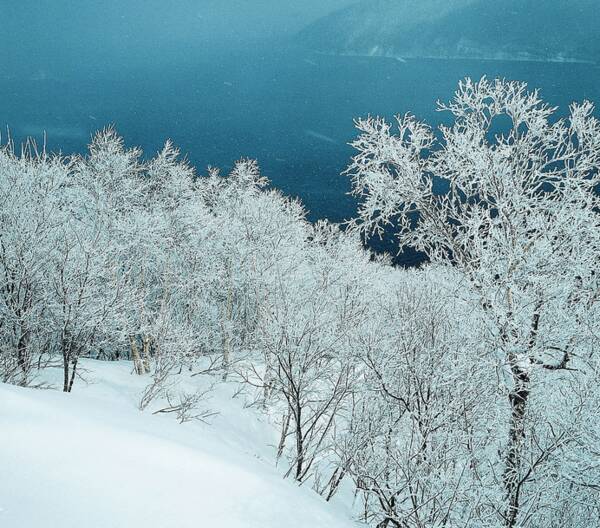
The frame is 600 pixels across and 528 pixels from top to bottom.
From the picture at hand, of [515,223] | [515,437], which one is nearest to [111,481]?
[515,437]

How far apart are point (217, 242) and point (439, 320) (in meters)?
17.2

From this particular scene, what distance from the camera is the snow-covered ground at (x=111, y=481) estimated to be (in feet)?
13.0

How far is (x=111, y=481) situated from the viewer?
4566mm

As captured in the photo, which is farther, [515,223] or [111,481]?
[515,223]

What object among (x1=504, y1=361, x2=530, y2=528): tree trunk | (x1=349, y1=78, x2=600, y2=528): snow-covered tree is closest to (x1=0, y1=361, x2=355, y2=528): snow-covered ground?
(x1=504, y1=361, x2=530, y2=528): tree trunk

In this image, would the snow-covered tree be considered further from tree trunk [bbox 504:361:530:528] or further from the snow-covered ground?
the snow-covered ground

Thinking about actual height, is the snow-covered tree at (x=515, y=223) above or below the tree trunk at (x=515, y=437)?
above

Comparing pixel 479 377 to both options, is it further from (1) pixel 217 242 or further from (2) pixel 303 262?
(2) pixel 303 262

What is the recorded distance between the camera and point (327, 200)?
142 meters

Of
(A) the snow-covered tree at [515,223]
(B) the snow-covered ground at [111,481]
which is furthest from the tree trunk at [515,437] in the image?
(B) the snow-covered ground at [111,481]

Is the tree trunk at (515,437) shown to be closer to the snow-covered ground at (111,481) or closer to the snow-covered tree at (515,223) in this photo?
the snow-covered tree at (515,223)

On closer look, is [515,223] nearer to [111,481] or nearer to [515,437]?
[515,437]

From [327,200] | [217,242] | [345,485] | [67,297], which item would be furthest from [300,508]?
[327,200]

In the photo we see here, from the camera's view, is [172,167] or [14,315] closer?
[14,315]
